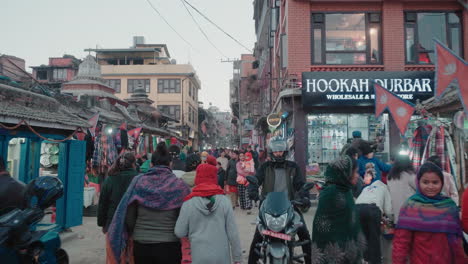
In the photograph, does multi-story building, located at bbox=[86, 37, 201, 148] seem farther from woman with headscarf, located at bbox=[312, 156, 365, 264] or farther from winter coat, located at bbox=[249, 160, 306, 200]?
woman with headscarf, located at bbox=[312, 156, 365, 264]

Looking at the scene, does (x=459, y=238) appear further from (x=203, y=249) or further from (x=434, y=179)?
(x=203, y=249)

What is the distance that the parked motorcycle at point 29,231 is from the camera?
2.98 m

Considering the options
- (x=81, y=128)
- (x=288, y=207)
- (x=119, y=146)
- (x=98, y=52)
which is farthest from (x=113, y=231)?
(x=98, y=52)

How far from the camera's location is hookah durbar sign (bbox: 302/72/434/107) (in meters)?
12.5

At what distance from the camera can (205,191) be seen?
336cm

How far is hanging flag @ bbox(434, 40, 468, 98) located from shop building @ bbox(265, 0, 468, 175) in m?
7.42

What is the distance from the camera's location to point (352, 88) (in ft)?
41.0

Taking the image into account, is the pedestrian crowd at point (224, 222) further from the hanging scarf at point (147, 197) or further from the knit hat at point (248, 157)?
the knit hat at point (248, 157)

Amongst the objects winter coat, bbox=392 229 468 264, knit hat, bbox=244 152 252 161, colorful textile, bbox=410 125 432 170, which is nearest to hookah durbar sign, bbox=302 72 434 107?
knit hat, bbox=244 152 252 161

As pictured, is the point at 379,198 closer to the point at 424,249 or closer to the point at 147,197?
the point at 424,249

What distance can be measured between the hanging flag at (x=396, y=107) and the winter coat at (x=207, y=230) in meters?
5.56

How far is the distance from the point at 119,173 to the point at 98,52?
50980mm

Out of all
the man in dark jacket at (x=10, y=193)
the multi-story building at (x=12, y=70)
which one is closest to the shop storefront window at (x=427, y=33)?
the multi-story building at (x=12, y=70)

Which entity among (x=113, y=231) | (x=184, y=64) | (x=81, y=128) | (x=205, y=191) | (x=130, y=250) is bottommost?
(x=130, y=250)
